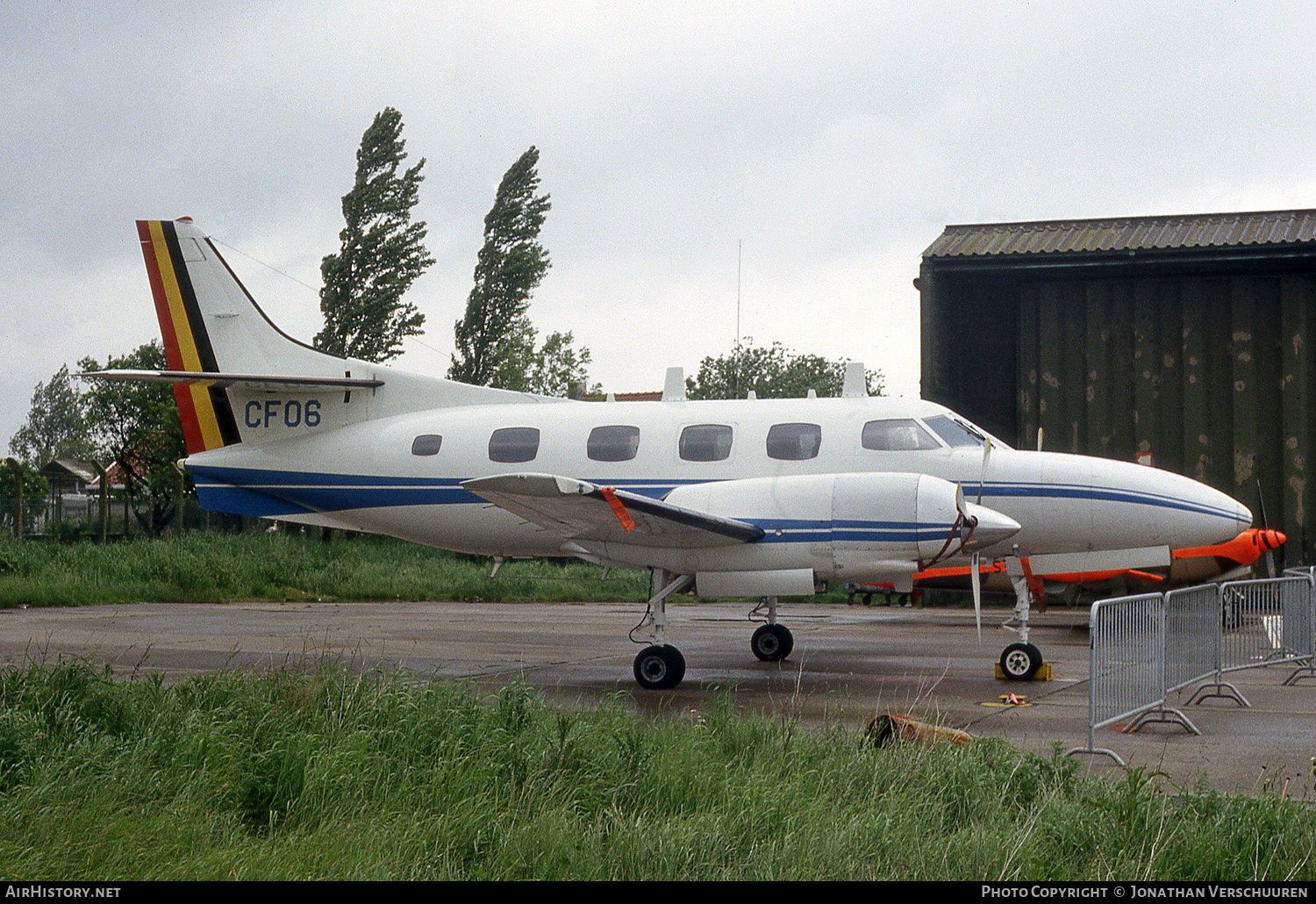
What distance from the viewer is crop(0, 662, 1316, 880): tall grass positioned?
15.6 feet

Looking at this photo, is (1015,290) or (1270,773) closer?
(1270,773)

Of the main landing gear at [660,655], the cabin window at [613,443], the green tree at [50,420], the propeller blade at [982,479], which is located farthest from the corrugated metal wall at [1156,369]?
the green tree at [50,420]

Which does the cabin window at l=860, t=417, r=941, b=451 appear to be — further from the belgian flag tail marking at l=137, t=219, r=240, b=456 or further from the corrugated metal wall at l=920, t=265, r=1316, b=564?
the belgian flag tail marking at l=137, t=219, r=240, b=456

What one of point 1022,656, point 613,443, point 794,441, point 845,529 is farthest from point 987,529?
point 613,443

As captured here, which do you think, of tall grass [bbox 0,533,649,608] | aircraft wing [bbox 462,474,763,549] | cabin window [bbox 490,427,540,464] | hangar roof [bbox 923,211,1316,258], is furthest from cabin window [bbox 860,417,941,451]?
tall grass [bbox 0,533,649,608]

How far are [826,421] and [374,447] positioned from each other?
5.27 m

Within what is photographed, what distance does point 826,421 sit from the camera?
40.2 ft

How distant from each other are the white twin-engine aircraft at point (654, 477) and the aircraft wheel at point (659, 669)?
0.02m

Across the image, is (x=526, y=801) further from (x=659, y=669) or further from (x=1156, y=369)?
(x=1156, y=369)

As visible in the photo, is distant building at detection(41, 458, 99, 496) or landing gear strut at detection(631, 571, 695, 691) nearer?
landing gear strut at detection(631, 571, 695, 691)

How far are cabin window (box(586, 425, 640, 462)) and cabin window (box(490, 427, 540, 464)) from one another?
2.11 ft

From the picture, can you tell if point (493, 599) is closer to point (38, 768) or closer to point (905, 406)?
point (905, 406)

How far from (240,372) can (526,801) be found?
10781mm
